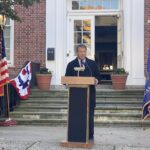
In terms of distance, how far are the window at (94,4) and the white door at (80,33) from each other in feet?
1.25

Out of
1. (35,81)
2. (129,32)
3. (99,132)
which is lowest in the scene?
(99,132)

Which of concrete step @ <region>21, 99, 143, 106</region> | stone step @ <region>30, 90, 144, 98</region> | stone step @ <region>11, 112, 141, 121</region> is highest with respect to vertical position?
stone step @ <region>30, 90, 144, 98</region>

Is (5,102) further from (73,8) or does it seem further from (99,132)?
(73,8)

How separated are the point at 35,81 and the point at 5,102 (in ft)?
6.88

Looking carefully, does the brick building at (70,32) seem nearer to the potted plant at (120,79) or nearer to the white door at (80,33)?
the white door at (80,33)

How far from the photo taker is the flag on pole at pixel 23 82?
13.8 metres

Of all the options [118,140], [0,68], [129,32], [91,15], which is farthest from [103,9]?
[118,140]

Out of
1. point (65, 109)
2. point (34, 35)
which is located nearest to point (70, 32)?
point (34, 35)

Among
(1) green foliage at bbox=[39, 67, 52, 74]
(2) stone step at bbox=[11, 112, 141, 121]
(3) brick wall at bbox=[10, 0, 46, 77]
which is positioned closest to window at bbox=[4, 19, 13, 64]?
(3) brick wall at bbox=[10, 0, 46, 77]

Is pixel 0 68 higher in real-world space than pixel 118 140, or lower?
higher

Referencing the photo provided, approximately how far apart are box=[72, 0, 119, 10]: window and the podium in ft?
27.2

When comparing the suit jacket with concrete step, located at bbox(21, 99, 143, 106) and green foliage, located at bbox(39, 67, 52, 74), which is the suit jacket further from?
green foliage, located at bbox(39, 67, 52, 74)

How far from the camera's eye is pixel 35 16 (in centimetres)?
1620

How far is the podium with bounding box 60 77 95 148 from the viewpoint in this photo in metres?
8.95
